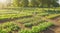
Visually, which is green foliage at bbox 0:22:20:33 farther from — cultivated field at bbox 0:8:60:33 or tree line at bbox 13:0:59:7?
tree line at bbox 13:0:59:7

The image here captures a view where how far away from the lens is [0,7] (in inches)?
383

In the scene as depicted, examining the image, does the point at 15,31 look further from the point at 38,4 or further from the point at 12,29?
the point at 38,4

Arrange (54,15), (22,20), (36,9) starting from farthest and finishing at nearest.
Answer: (36,9)
(54,15)
(22,20)

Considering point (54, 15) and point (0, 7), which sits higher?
point (0, 7)

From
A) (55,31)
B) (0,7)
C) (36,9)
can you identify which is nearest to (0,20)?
(0,7)

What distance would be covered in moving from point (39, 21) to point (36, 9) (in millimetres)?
2171

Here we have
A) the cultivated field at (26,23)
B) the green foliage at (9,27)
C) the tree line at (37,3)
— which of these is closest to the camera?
the green foliage at (9,27)

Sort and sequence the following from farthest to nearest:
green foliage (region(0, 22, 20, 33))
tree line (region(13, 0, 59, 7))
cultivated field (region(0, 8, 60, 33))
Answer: tree line (region(13, 0, 59, 7)), cultivated field (region(0, 8, 60, 33)), green foliage (region(0, 22, 20, 33))

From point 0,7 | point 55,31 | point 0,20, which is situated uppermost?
point 0,7

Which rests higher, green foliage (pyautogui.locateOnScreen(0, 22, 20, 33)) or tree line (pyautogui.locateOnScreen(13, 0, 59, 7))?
tree line (pyautogui.locateOnScreen(13, 0, 59, 7))

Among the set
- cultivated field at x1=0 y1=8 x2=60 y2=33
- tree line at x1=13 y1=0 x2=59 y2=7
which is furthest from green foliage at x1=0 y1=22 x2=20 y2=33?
tree line at x1=13 y1=0 x2=59 y2=7

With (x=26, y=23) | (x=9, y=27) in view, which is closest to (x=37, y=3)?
(x=26, y=23)

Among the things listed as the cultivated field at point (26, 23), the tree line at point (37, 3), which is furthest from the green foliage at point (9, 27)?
the tree line at point (37, 3)

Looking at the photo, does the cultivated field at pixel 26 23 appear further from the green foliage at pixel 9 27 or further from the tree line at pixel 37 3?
the tree line at pixel 37 3
